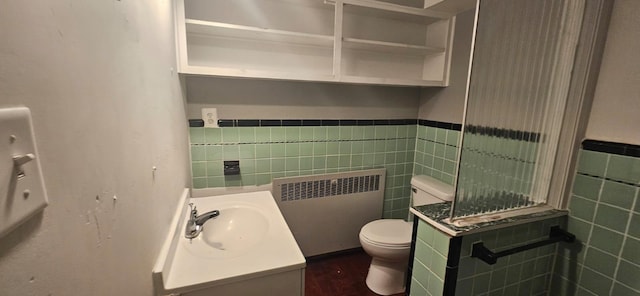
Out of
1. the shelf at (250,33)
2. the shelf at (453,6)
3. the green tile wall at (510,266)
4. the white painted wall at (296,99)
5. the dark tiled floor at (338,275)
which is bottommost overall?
the dark tiled floor at (338,275)

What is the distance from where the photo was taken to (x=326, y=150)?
2008 millimetres

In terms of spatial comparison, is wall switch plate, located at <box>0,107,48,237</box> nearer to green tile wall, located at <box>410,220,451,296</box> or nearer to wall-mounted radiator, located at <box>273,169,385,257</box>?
green tile wall, located at <box>410,220,451,296</box>

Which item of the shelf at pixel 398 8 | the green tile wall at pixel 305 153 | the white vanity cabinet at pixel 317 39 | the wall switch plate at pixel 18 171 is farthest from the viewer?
the green tile wall at pixel 305 153

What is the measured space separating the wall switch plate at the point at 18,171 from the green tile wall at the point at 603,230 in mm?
1722

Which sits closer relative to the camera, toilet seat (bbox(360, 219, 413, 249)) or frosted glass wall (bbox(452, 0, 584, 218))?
frosted glass wall (bbox(452, 0, 584, 218))

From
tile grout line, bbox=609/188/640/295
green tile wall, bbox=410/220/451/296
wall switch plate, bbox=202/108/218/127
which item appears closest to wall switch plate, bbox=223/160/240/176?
wall switch plate, bbox=202/108/218/127

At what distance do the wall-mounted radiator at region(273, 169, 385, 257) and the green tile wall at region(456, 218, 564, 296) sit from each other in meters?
1.09

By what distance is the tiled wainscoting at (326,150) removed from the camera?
5.74 ft

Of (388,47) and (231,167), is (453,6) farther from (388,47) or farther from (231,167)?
(231,167)

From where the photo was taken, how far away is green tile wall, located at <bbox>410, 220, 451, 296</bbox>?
102 centimetres

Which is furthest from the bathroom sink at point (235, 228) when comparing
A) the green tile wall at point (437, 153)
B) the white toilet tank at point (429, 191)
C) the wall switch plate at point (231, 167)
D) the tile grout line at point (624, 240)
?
the tile grout line at point (624, 240)

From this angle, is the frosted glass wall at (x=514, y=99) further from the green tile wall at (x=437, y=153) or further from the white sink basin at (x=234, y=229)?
the white sink basin at (x=234, y=229)

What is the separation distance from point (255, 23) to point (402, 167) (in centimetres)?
157

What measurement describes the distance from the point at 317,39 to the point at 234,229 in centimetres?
121
